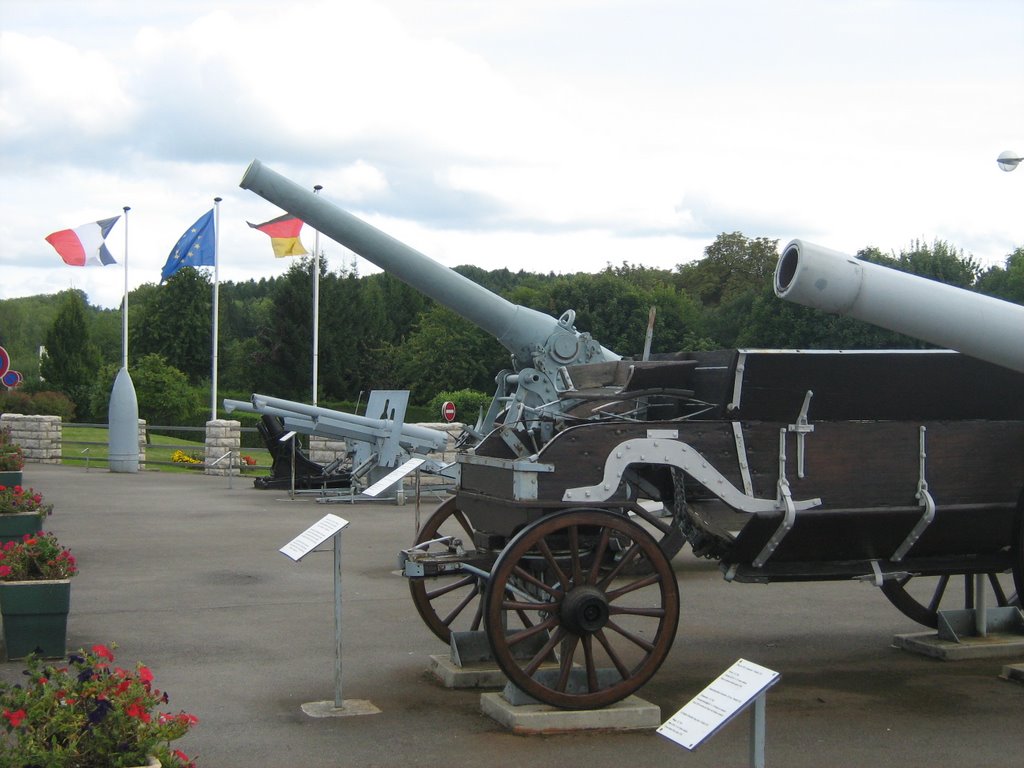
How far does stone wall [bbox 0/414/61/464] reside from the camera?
97.7ft

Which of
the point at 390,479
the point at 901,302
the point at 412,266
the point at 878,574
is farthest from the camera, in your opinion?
the point at 412,266

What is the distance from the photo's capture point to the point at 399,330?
71.1m

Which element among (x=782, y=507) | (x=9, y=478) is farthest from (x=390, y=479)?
(x=9, y=478)

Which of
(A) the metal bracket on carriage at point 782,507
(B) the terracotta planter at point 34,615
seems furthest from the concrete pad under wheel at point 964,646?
(B) the terracotta planter at point 34,615

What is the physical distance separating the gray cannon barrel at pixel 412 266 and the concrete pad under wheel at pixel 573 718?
7.67 meters

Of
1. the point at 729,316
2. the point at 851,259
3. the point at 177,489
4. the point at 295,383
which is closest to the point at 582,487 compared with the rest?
the point at 851,259

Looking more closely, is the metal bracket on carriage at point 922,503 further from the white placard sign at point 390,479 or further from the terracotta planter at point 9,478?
the terracotta planter at point 9,478

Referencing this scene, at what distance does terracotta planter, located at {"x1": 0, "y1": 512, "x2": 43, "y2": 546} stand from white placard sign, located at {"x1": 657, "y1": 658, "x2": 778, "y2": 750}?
873 centimetres

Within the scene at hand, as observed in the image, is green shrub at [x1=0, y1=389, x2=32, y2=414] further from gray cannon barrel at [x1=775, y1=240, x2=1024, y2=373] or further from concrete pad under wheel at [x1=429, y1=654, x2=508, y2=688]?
gray cannon barrel at [x1=775, y1=240, x2=1024, y2=373]

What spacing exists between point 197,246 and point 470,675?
79.9 feet

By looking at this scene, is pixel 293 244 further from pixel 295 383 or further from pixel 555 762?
pixel 295 383

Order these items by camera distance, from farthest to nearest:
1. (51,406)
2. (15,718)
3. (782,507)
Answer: (51,406), (782,507), (15,718)

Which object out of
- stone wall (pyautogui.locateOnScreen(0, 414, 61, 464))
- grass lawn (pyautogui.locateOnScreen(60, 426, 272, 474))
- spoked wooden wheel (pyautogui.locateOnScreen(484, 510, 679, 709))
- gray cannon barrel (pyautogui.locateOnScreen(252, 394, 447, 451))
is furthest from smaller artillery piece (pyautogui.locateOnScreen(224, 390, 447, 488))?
spoked wooden wheel (pyautogui.locateOnScreen(484, 510, 679, 709))

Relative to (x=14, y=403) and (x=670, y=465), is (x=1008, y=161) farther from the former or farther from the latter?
(x=14, y=403)
